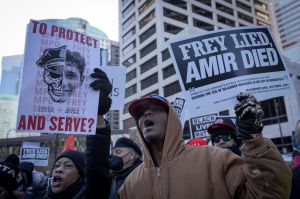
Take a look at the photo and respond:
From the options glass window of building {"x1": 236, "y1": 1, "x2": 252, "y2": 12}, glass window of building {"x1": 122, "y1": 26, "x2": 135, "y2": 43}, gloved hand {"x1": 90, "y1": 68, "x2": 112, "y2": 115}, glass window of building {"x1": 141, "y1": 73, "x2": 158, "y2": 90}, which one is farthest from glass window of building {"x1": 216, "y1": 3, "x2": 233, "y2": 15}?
gloved hand {"x1": 90, "y1": 68, "x2": 112, "y2": 115}

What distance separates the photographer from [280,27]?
137 meters

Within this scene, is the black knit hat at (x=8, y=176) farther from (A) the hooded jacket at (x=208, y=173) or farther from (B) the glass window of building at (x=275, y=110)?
(B) the glass window of building at (x=275, y=110)

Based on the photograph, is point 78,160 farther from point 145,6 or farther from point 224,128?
point 145,6

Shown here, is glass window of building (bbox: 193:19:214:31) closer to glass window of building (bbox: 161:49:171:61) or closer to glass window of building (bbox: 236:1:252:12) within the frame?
glass window of building (bbox: 161:49:171:61)

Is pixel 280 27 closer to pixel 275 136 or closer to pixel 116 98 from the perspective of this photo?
pixel 275 136

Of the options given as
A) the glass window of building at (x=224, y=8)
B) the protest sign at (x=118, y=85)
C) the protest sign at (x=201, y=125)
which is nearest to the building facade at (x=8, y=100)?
the glass window of building at (x=224, y=8)

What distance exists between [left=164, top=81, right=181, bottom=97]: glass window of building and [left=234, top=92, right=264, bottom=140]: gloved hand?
35.5 metres

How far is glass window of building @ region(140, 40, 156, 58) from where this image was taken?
43.7 m

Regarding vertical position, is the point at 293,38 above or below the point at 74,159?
above

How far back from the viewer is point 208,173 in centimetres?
190

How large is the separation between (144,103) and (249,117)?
108 cm

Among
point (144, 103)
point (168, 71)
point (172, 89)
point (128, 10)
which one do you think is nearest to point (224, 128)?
point (144, 103)

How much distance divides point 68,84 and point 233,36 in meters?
3.14

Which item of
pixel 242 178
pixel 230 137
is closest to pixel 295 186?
pixel 230 137
